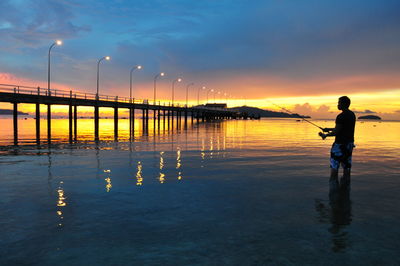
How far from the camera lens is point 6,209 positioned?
22.0 feet

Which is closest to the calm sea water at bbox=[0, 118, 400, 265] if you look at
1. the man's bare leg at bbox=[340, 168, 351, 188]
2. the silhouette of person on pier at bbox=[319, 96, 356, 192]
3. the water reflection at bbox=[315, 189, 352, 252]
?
the water reflection at bbox=[315, 189, 352, 252]

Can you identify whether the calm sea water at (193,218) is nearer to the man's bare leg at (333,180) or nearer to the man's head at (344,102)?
the man's bare leg at (333,180)

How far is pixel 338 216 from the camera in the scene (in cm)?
641

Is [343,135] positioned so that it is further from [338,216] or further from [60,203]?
[60,203]

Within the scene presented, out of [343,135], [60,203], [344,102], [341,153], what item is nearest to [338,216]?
[341,153]

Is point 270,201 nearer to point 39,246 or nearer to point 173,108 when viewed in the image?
point 39,246

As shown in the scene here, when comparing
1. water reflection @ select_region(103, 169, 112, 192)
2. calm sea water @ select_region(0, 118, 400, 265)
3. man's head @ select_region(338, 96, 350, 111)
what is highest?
man's head @ select_region(338, 96, 350, 111)

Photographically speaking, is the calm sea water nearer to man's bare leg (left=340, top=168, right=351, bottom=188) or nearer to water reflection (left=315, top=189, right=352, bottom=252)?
water reflection (left=315, top=189, right=352, bottom=252)

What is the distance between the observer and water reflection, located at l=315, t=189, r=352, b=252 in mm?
5102

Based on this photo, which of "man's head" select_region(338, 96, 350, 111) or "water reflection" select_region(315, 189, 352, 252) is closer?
"water reflection" select_region(315, 189, 352, 252)

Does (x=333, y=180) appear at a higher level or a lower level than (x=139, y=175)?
higher

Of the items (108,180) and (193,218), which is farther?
(108,180)

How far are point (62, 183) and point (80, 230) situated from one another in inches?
174

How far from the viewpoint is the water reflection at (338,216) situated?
5.10 meters
